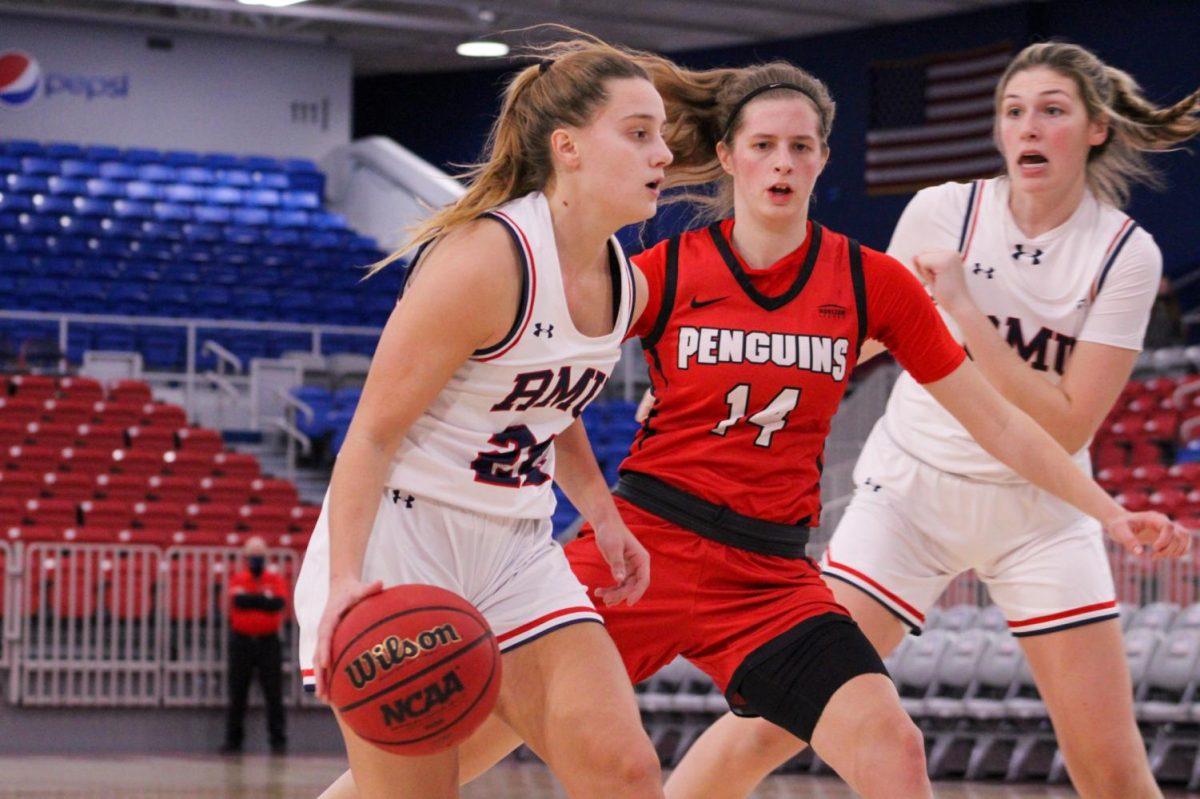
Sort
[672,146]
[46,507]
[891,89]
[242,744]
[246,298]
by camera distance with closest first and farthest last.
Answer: [672,146] → [242,744] → [46,507] → [246,298] → [891,89]

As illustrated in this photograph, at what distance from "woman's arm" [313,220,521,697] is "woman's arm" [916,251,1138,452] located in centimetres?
137

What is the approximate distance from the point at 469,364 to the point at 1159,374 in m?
15.3

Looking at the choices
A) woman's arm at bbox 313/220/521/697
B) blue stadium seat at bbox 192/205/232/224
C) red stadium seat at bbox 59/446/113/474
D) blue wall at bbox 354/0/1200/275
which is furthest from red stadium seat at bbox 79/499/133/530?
woman's arm at bbox 313/220/521/697

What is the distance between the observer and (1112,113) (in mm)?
4383

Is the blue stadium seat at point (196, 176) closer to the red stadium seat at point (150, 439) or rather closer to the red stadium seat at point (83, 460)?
the red stadium seat at point (150, 439)

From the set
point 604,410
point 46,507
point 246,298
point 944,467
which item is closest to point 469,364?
point 944,467

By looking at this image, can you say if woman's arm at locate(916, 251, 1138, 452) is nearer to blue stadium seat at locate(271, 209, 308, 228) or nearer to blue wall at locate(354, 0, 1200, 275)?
blue wall at locate(354, 0, 1200, 275)

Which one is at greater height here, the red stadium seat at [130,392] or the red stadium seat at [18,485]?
the red stadium seat at [130,392]

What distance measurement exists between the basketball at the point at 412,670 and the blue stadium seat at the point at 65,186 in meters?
20.2

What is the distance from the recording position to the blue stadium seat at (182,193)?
22.6 metres

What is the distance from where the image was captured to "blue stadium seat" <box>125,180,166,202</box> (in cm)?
2233

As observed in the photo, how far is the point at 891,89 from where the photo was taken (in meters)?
21.8

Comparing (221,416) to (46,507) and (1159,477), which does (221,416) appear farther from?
(1159,477)

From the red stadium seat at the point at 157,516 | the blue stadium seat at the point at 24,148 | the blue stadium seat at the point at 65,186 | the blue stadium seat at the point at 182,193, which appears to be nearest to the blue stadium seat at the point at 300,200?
the blue stadium seat at the point at 182,193
